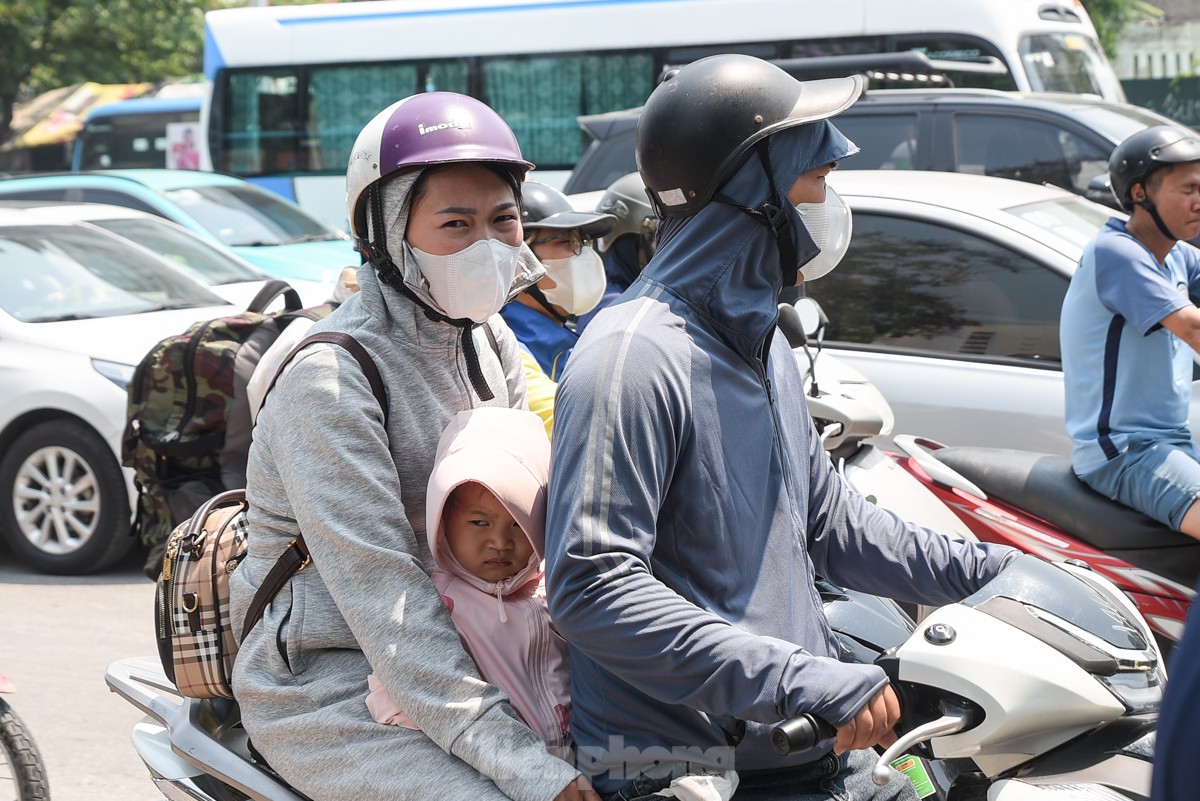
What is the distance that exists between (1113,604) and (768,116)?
900 mm

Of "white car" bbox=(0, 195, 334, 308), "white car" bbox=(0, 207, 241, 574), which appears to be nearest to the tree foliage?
"white car" bbox=(0, 195, 334, 308)

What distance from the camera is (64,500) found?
22.6 feet

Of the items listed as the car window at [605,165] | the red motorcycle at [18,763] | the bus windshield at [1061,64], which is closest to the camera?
the red motorcycle at [18,763]

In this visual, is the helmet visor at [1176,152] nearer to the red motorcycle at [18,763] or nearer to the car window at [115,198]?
the red motorcycle at [18,763]

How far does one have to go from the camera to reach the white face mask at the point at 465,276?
2385 mm

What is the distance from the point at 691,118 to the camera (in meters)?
2.11

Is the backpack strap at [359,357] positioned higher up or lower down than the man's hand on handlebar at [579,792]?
higher up

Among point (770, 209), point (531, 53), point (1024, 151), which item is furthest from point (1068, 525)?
point (531, 53)

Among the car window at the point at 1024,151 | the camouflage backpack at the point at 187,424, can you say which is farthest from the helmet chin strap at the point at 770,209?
the car window at the point at 1024,151

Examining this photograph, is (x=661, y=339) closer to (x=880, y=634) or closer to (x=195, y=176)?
(x=880, y=634)

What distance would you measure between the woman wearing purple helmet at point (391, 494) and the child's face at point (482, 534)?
7 centimetres

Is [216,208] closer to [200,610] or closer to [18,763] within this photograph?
[18,763]

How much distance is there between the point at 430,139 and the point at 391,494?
599 mm

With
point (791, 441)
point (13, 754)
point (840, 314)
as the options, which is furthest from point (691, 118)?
point (840, 314)
